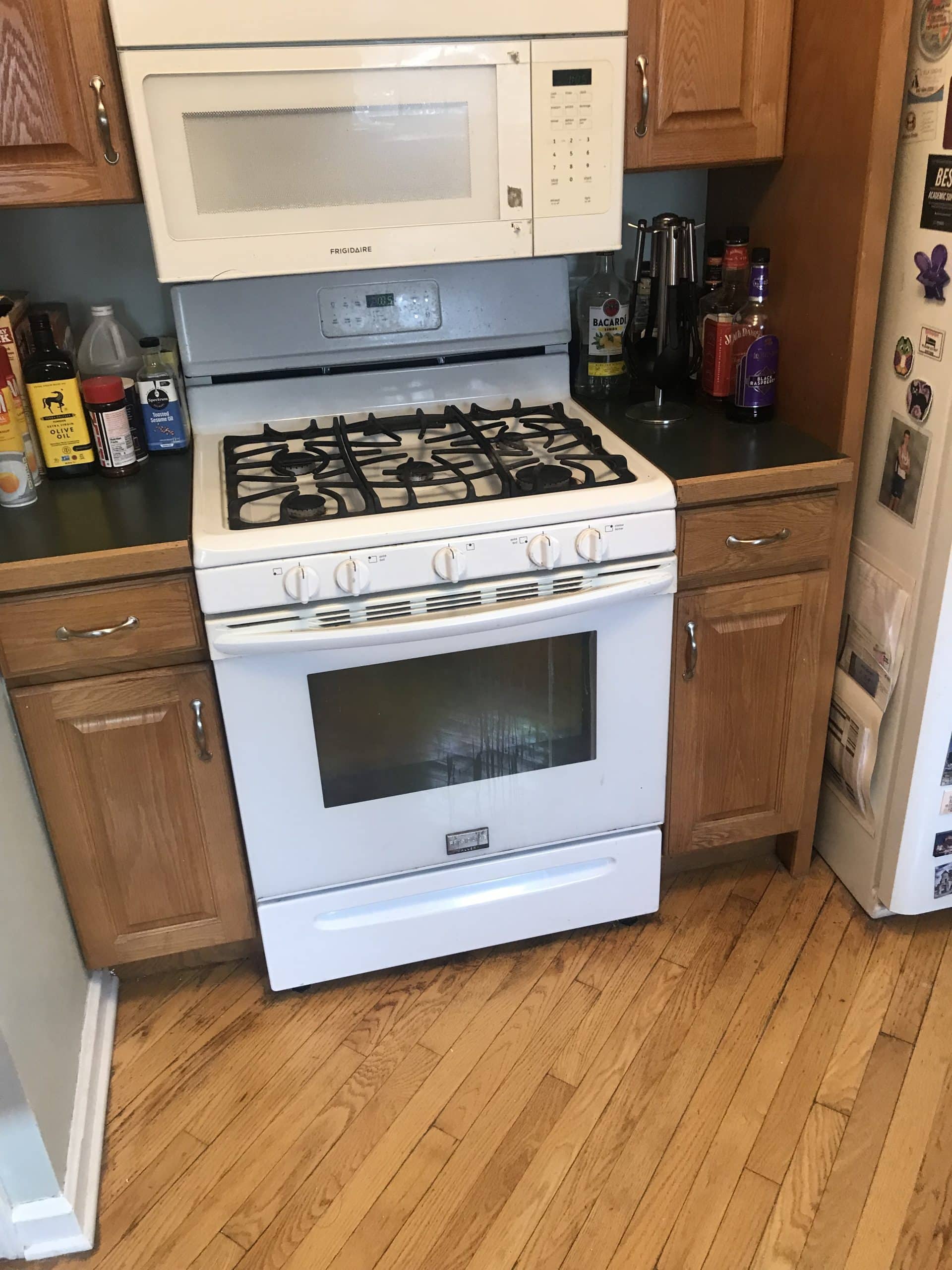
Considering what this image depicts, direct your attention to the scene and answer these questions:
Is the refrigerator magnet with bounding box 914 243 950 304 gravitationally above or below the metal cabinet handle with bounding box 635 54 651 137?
below

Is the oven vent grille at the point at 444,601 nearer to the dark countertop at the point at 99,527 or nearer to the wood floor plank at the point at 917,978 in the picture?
the dark countertop at the point at 99,527

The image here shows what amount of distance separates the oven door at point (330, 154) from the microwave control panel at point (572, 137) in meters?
0.02

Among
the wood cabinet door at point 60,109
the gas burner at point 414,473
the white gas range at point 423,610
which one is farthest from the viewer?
the gas burner at point 414,473

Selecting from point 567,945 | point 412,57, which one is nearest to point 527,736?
point 567,945

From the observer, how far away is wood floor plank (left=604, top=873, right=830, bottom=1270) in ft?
4.58

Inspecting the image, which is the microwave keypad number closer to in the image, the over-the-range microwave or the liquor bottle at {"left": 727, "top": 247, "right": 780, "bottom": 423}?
the over-the-range microwave

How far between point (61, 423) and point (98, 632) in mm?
380

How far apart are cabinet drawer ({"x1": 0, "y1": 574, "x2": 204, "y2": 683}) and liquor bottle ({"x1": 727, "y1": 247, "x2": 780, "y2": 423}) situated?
38.2 inches

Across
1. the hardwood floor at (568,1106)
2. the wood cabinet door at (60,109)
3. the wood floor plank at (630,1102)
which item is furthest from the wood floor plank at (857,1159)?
the wood cabinet door at (60,109)

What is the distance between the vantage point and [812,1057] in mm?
1634

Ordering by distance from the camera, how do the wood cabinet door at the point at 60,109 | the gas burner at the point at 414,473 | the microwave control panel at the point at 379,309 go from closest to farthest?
the wood cabinet door at the point at 60,109
the gas burner at the point at 414,473
the microwave control panel at the point at 379,309

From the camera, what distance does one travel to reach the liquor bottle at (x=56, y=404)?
1.55 meters

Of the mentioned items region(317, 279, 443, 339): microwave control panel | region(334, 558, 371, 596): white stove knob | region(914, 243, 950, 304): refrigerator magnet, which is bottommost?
region(334, 558, 371, 596): white stove knob

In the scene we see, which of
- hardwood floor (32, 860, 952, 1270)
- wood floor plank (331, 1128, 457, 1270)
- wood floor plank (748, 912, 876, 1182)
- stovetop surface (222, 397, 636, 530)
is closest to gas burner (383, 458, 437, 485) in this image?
stovetop surface (222, 397, 636, 530)
